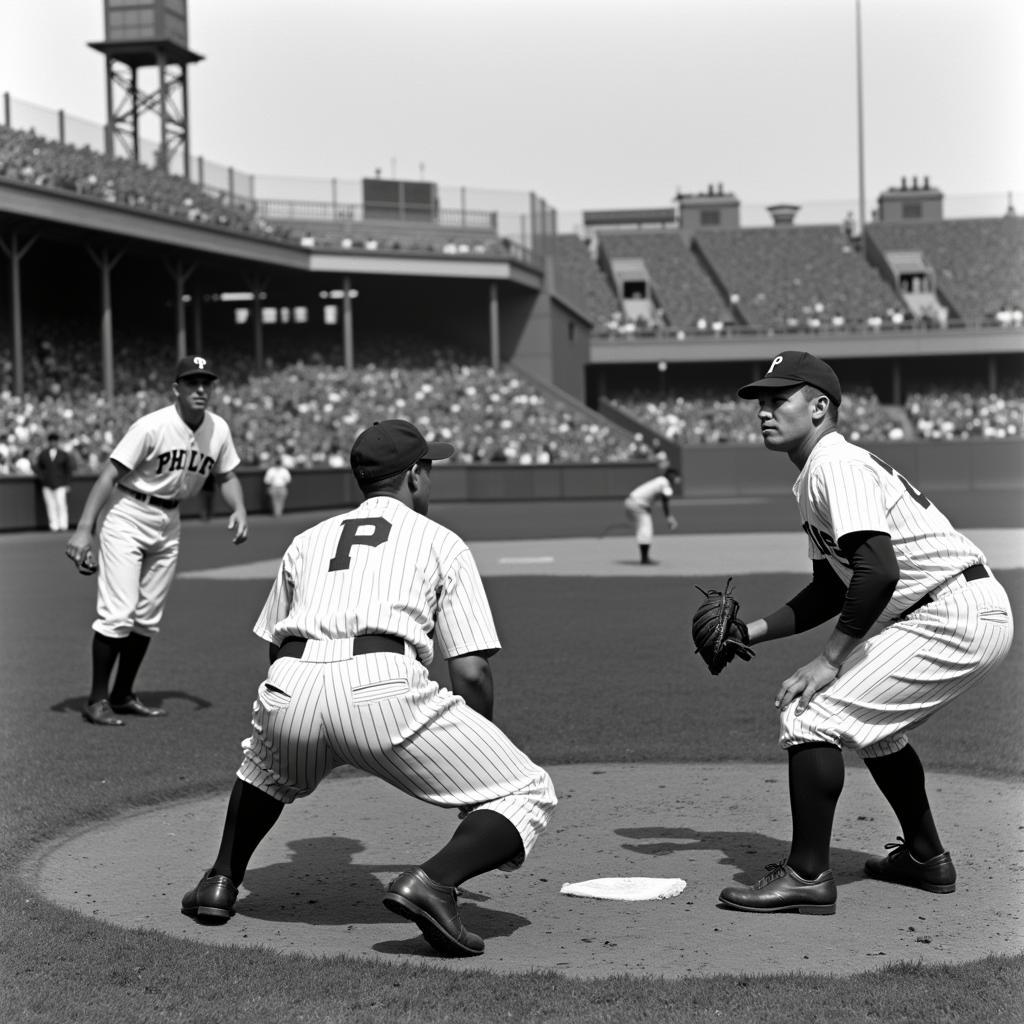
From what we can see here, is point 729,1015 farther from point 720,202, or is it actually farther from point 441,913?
point 720,202

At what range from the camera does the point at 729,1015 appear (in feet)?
12.7

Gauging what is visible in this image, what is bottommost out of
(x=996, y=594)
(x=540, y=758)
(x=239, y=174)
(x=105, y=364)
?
(x=540, y=758)

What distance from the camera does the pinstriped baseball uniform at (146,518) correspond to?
28.2 ft

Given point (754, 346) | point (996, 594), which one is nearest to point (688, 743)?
point (996, 594)

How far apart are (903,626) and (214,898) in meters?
2.53

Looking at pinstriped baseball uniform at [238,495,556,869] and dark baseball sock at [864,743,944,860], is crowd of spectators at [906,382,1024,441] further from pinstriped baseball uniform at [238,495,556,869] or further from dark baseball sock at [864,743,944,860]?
pinstriped baseball uniform at [238,495,556,869]

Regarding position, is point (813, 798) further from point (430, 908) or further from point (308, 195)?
point (308, 195)

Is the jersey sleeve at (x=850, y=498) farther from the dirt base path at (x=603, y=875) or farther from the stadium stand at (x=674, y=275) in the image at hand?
the stadium stand at (x=674, y=275)

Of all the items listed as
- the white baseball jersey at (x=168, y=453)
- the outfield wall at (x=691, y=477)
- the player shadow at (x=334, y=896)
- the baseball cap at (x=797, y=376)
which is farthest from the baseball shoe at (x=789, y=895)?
the outfield wall at (x=691, y=477)

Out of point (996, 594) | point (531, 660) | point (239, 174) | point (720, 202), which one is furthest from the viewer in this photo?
point (720, 202)

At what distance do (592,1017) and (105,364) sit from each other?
119 feet

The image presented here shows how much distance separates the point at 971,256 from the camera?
2621 inches

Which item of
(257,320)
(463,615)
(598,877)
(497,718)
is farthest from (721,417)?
(463,615)

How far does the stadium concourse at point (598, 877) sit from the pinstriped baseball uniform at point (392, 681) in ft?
1.76
